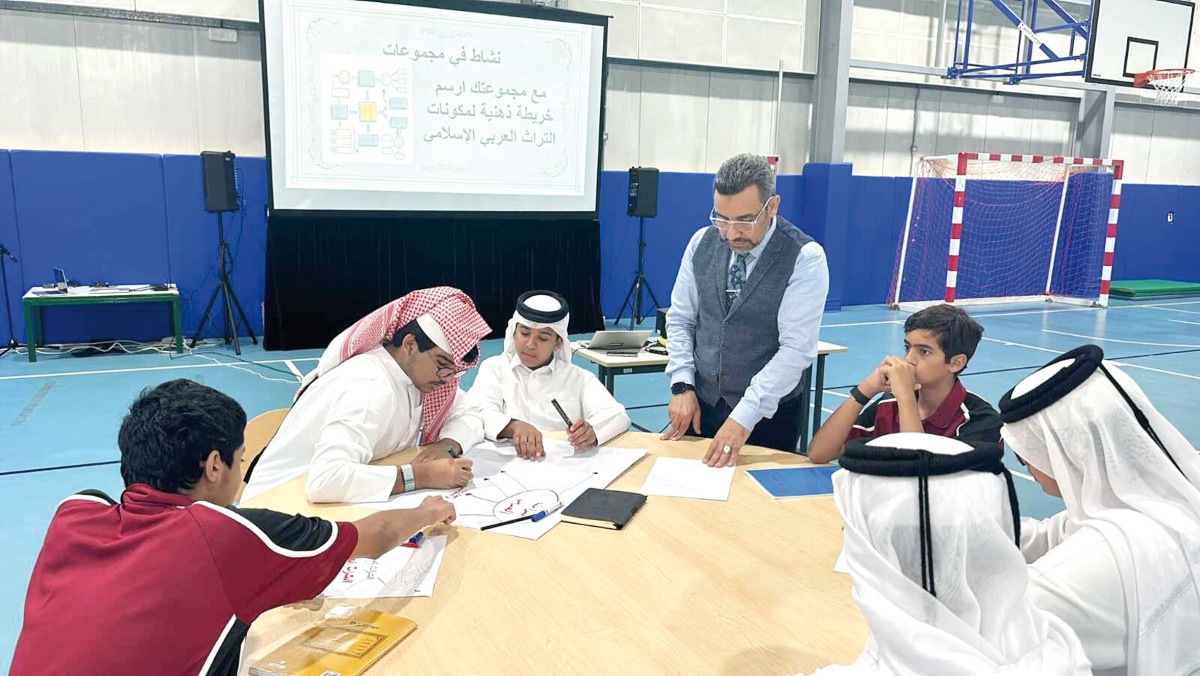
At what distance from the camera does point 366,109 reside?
7.08m

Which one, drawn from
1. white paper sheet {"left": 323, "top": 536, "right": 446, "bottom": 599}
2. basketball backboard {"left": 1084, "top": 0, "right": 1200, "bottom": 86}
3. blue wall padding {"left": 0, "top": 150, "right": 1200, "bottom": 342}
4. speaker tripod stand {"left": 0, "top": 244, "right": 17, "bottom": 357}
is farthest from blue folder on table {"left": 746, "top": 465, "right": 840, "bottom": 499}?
basketball backboard {"left": 1084, "top": 0, "right": 1200, "bottom": 86}

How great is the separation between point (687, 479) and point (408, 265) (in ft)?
19.5

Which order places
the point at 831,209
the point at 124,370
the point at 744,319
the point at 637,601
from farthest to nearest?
1. the point at 831,209
2. the point at 124,370
3. the point at 744,319
4. the point at 637,601

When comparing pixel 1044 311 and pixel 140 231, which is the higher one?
pixel 140 231

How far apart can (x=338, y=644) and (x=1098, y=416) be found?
1340mm

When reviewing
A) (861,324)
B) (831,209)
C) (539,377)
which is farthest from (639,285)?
(539,377)

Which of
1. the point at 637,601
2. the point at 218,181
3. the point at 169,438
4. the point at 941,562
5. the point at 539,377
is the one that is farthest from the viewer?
the point at 218,181

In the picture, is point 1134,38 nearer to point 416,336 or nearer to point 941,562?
point 416,336

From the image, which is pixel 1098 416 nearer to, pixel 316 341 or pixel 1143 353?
pixel 316 341

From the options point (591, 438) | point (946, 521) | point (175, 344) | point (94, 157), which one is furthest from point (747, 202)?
point (94, 157)

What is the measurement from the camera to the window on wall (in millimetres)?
9133

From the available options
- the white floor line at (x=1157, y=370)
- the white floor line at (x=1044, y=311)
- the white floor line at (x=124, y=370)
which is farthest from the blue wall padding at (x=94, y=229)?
the white floor line at (x=1157, y=370)

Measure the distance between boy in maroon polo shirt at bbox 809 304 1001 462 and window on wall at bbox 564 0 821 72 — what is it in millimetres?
7305

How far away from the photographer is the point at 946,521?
1.02 meters
